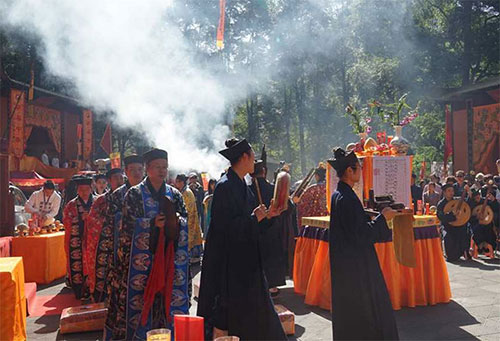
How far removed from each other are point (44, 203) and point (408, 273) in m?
6.17

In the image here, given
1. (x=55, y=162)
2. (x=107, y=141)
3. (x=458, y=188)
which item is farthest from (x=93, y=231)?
(x=107, y=141)

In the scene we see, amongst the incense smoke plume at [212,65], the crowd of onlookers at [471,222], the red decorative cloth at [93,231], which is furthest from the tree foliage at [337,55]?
the red decorative cloth at [93,231]

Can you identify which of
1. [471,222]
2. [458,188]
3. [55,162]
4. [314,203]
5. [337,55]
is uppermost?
[337,55]

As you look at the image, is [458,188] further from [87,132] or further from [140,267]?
[87,132]

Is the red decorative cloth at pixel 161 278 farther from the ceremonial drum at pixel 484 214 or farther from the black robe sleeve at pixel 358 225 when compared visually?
the ceremonial drum at pixel 484 214

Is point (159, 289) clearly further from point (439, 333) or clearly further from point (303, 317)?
point (439, 333)

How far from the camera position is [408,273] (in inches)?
234

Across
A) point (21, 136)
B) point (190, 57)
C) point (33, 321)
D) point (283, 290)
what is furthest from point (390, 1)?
point (33, 321)

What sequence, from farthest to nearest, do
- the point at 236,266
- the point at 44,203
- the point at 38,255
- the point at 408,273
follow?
the point at 44,203 < the point at 38,255 < the point at 408,273 < the point at 236,266

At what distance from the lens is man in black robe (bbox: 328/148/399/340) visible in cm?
333

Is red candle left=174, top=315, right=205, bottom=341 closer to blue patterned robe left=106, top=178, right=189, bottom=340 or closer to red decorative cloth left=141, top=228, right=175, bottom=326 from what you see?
red decorative cloth left=141, top=228, right=175, bottom=326

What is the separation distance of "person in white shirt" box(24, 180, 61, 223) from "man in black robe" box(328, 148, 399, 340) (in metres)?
6.40

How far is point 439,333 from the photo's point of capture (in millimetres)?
4934

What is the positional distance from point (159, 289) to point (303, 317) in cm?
230
